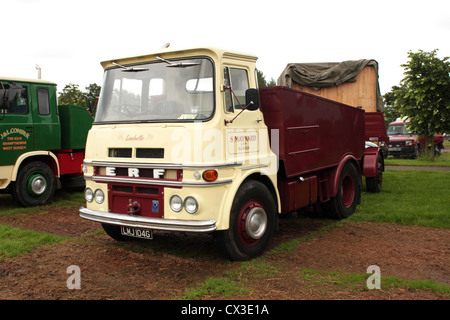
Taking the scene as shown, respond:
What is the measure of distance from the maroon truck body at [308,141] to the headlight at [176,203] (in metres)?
1.69

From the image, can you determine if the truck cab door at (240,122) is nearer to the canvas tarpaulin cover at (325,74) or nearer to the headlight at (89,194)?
the headlight at (89,194)

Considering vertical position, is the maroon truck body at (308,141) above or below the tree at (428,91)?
below

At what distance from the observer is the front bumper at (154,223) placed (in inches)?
179

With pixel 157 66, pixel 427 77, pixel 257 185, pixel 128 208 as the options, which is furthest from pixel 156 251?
pixel 427 77

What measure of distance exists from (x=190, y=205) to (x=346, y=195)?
436 cm

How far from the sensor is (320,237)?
6.44 metres

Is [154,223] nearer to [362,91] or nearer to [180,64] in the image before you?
[180,64]

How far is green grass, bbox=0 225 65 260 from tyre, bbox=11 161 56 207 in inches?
78.6

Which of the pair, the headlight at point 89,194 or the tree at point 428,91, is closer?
the headlight at point 89,194

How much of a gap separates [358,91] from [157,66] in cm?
702

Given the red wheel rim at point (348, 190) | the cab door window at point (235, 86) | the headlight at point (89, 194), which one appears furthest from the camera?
the red wheel rim at point (348, 190)

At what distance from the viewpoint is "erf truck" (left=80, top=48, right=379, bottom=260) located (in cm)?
471

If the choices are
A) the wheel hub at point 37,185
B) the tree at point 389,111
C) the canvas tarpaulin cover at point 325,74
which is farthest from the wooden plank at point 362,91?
the tree at point 389,111
